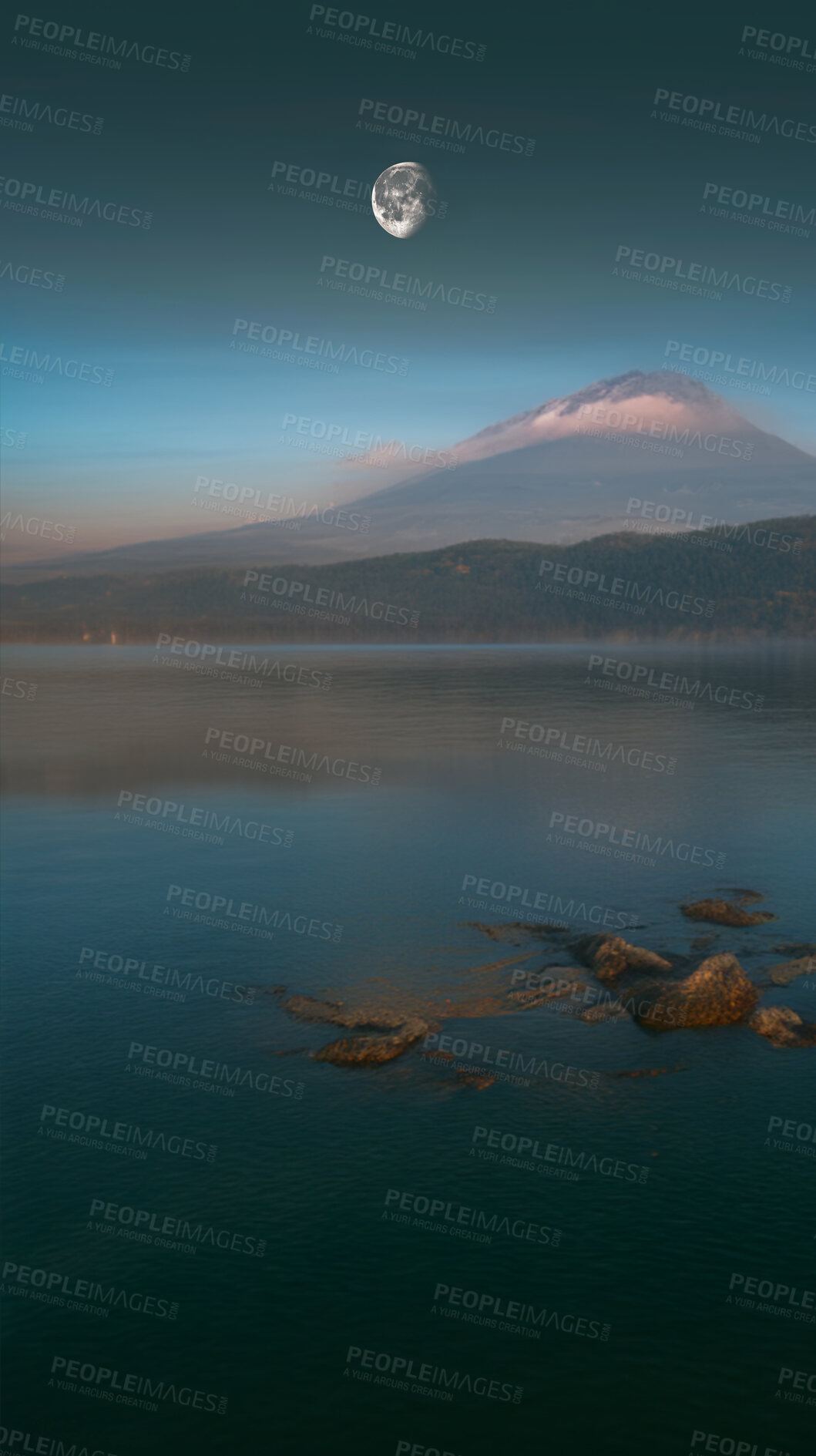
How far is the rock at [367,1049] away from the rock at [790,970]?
15.1 metres

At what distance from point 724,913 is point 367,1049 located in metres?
22.2

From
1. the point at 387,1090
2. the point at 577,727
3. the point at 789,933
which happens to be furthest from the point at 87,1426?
the point at 577,727

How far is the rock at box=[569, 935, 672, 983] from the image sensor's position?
40.9 m

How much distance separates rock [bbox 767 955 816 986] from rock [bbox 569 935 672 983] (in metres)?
4.19

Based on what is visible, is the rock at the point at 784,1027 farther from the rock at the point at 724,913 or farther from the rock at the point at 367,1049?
the rock at the point at 367,1049

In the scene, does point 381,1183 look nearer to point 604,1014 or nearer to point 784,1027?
point 604,1014

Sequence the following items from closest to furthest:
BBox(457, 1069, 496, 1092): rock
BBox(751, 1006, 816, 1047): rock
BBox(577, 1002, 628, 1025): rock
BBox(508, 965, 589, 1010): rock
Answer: BBox(457, 1069, 496, 1092): rock
BBox(751, 1006, 816, 1047): rock
BBox(577, 1002, 628, 1025): rock
BBox(508, 965, 589, 1010): rock

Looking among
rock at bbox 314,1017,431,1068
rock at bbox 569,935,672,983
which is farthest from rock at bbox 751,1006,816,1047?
rock at bbox 314,1017,431,1068

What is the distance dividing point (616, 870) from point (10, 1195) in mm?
41196

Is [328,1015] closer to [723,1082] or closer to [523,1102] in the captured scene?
[523,1102]

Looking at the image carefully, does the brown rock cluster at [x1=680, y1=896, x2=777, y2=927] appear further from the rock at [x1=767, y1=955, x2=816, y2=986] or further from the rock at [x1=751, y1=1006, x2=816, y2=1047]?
the rock at [x1=751, y1=1006, x2=816, y2=1047]

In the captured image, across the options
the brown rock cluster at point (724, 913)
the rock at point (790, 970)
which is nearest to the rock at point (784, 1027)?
the rock at point (790, 970)

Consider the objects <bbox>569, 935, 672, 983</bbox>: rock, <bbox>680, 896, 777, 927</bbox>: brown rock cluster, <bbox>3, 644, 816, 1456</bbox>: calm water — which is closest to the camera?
<bbox>3, 644, 816, 1456</bbox>: calm water

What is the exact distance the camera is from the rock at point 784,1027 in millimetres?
35750
